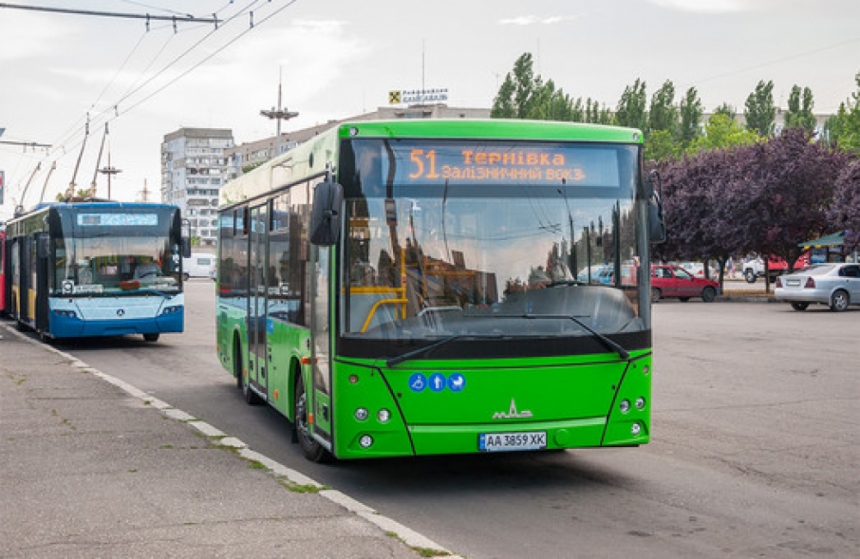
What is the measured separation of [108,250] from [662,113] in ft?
250

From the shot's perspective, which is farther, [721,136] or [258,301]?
[721,136]

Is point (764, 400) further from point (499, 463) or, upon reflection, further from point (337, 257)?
point (337, 257)

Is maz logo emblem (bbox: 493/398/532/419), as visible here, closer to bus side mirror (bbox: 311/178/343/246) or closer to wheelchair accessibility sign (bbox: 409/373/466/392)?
wheelchair accessibility sign (bbox: 409/373/466/392)

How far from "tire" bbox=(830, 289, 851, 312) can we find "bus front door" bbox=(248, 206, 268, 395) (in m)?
27.1

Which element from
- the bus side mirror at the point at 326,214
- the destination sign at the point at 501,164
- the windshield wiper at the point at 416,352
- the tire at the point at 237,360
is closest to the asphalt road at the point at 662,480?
the tire at the point at 237,360

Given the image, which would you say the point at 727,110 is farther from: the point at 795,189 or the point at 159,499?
the point at 159,499

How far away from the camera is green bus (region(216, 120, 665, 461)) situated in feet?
26.3

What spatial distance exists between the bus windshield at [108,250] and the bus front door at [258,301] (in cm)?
973

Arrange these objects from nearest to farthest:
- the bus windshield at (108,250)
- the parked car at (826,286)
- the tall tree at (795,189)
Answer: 1. the bus windshield at (108,250)
2. the parked car at (826,286)
3. the tall tree at (795,189)

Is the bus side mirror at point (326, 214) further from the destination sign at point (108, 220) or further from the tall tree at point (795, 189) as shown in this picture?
the tall tree at point (795, 189)

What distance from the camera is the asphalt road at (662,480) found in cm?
684

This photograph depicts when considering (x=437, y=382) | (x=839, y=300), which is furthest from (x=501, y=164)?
(x=839, y=300)

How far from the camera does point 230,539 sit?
6.61 metres

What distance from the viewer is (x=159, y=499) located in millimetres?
7797
